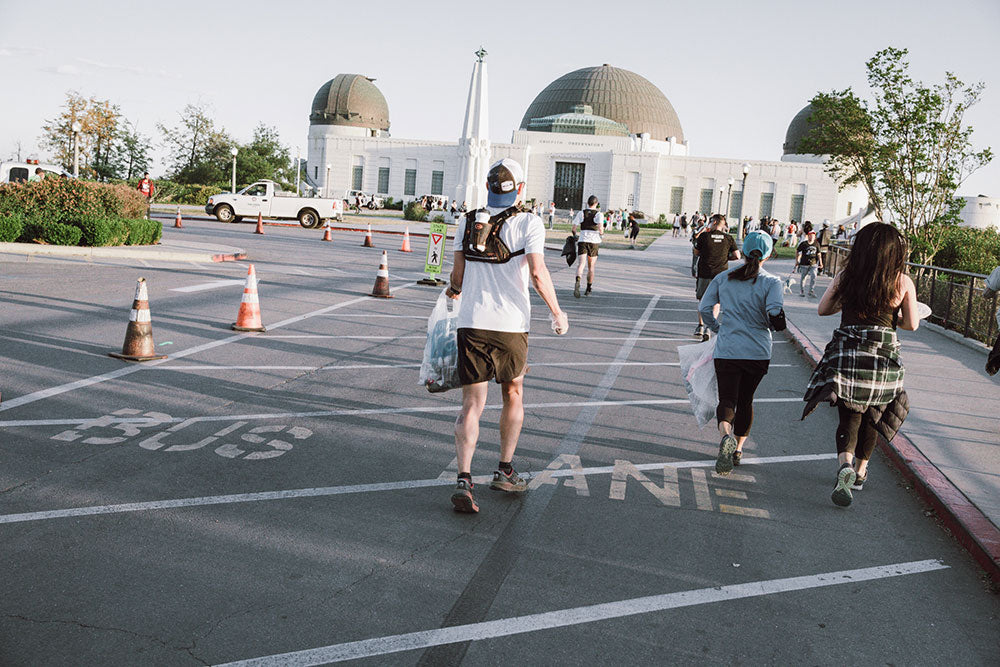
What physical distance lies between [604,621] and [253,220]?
39584 millimetres

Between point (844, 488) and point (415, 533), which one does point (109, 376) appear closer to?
point (415, 533)

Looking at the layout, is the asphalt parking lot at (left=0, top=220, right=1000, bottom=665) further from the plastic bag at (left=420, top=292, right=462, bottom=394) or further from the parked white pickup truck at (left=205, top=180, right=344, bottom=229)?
the parked white pickup truck at (left=205, top=180, right=344, bottom=229)

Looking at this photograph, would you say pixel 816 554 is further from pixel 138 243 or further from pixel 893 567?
pixel 138 243

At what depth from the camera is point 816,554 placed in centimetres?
486

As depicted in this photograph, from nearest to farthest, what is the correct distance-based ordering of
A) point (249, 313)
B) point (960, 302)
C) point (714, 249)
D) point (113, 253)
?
point (249, 313), point (714, 249), point (960, 302), point (113, 253)

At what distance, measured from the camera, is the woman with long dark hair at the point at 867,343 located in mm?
5555

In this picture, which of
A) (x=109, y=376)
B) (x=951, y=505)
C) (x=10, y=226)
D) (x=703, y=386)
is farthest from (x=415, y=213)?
(x=951, y=505)

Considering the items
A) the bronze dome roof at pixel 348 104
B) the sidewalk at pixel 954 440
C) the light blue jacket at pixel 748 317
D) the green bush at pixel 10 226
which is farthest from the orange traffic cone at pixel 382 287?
the bronze dome roof at pixel 348 104

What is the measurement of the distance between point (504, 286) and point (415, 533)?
4.96 feet

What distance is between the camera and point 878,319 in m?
5.64

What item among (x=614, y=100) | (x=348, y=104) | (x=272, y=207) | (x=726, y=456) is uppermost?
(x=614, y=100)

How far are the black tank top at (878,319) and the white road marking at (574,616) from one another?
5.09 ft

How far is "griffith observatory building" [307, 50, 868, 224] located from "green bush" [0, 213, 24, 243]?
6440 cm

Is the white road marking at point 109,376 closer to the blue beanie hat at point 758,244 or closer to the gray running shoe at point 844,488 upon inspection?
the blue beanie hat at point 758,244
